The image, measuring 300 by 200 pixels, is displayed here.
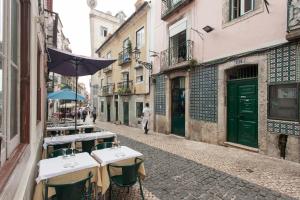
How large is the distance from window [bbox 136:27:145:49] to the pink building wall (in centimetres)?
322

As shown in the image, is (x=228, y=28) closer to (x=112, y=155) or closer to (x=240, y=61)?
(x=240, y=61)

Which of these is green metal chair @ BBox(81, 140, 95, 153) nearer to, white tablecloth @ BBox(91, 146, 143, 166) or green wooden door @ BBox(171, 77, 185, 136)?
white tablecloth @ BBox(91, 146, 143, 166)

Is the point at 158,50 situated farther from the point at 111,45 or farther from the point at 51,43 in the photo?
the point at 111,45

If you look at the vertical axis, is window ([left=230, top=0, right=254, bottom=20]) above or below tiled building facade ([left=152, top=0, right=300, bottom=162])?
above

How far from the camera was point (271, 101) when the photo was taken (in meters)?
6.59

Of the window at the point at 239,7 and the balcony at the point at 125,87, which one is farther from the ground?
the window at the point at 239,7

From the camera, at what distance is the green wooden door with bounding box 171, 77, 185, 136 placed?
36.6 feet

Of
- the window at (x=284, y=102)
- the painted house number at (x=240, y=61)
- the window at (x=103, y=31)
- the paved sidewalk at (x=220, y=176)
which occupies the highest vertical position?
the window at (x=103, y=31)

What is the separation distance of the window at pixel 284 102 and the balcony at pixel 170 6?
20.5 feet

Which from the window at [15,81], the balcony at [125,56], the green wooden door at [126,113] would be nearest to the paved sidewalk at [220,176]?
the window at [15,81]

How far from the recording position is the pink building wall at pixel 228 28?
21.3 ft

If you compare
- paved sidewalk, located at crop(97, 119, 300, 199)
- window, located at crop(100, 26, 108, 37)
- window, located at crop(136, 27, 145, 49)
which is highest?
window, located at crop(100, 26, 108, 37)

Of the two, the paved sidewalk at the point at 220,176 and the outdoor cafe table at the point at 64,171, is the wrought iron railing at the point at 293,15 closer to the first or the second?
the paved sidewalk at the point at 220,176

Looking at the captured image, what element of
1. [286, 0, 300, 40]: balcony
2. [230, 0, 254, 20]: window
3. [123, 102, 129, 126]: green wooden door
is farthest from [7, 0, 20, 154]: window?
[123, 102, 129, 126]: green wooden door
